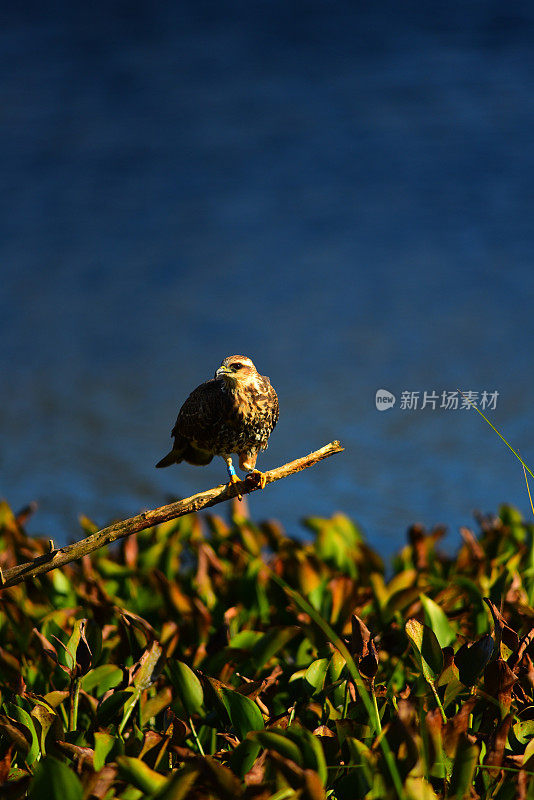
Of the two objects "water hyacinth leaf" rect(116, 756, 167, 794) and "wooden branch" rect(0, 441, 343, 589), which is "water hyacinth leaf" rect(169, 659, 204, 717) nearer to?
"wooden branch" rect(0, 441, 343, 589)

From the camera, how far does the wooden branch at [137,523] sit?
2762 mm

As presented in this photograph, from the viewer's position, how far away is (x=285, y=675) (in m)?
3.41

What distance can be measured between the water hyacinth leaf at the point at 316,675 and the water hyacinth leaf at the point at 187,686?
0.44 metres

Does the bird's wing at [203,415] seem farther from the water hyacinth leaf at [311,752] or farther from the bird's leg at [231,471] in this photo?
the water hyacinth leaf at [311,752]

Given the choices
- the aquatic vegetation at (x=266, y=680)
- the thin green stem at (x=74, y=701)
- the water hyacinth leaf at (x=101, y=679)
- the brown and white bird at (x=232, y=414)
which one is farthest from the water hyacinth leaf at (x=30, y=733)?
the brown and white bird at (x=232, y=414)

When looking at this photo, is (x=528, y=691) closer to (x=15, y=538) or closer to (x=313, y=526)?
(x=313, y=526)

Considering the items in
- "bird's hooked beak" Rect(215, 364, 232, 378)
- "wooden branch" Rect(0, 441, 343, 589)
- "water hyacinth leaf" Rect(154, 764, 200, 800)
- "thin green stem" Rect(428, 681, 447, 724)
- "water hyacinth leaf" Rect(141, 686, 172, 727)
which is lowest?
"thin green stem" Rect(428, 681, 447, 724)

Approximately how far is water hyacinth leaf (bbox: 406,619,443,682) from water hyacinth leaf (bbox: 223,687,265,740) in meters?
0.66

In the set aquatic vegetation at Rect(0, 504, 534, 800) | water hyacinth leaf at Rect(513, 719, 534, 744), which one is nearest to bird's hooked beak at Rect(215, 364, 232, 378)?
aquatic vegetation at Rect(0, 504, 534, 800)

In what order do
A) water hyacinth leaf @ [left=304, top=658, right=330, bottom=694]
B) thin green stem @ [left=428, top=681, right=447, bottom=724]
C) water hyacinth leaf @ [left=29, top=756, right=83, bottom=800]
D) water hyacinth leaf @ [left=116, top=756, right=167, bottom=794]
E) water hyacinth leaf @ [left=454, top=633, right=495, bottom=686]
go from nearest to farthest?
water hyacinth leaf @ [left=29, top=756, right=83, bottom=800] < water hyacinth leaf @ [left=116, top=756, right=167, bottom=794] < thin green stem @ [left=428, top=681, right=447, bottom=724] < water hyacinth leaf @ [left=454, top=633, right=495, bottom=686] < water hyacinth leaf @ [left=304, top=658, right=330, bottom=694]

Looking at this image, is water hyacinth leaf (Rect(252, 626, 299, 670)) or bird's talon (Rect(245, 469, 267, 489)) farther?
water hyacinth leaf (Rect(252, 626, 299, 670))

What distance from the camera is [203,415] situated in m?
3.21

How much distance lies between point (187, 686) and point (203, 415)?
1131 millimetres

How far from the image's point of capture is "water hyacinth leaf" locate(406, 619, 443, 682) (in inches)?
109
